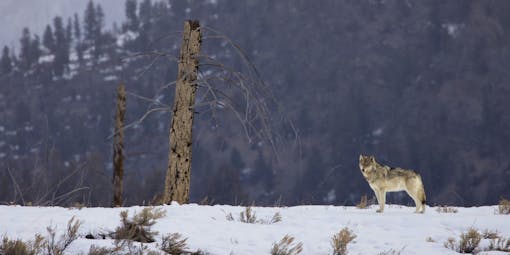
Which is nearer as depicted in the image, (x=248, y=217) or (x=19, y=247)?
(x=19, y=247)

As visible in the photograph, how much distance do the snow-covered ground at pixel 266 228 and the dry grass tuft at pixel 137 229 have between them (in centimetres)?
11

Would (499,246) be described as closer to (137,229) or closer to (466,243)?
(466,243)

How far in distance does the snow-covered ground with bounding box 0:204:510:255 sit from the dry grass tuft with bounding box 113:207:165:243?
112mm

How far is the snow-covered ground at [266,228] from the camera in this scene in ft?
21.8

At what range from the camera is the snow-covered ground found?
6.64 m

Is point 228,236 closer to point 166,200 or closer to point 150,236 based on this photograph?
point 150,236

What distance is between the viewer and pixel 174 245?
6.35m

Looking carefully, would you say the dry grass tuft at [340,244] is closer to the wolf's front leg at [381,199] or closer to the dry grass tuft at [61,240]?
the dry grass tuft at [61,240]

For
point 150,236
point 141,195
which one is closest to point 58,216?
point 150,236

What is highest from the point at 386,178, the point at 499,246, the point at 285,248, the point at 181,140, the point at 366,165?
the point at 181,140

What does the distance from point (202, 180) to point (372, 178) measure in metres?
167

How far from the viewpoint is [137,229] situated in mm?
6711

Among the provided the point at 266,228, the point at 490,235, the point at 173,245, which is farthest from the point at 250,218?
the point at 490,235

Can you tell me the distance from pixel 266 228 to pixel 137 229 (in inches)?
67.8
